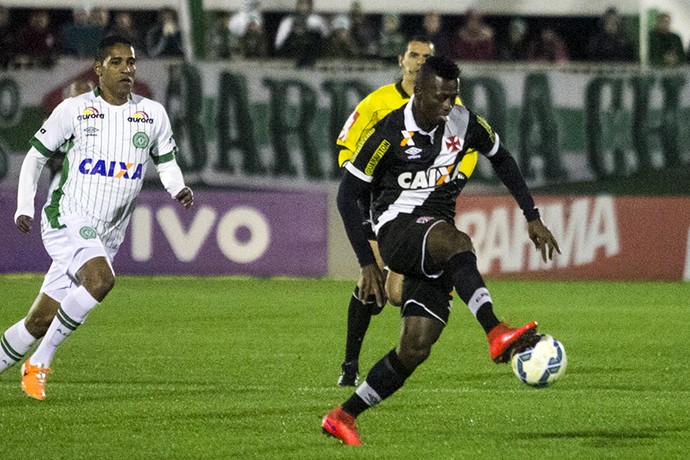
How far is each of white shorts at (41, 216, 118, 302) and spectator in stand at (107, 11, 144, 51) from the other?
9.42m

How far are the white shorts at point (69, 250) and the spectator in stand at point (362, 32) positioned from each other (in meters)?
10.7

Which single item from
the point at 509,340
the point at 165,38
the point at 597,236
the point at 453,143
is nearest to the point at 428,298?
the point at 509,340

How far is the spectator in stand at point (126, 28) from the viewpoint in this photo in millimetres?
17953

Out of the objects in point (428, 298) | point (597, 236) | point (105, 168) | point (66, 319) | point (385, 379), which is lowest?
point (597, 236)

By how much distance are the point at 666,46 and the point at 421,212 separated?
12.9 metres

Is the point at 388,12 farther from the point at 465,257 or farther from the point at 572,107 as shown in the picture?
the point at 465,257

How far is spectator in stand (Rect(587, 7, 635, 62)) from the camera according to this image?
61.5 ft

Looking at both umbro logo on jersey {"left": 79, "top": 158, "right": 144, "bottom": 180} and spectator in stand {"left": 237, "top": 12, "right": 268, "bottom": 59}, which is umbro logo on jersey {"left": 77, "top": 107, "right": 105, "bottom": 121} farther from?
spectator in stand {"left": 237, "top": 12, "right": 268, "bottom": 59}

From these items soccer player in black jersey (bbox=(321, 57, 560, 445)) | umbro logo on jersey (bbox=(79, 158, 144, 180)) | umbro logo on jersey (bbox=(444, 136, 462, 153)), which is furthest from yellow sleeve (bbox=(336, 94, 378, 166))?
umbro logo on jersey (bbox=(444, 136, 462, 153))

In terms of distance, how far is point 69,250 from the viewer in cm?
825

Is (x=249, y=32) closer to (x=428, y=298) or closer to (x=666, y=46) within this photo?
(x=666, y=46)

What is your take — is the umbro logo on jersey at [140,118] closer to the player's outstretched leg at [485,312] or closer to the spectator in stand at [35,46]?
the player's outstretched leg at [485,312]

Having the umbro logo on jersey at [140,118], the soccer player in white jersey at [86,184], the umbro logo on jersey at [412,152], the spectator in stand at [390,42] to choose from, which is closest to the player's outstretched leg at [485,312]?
the umbro logo on jersey at [412,152]

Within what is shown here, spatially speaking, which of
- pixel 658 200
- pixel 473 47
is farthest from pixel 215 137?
pixel 658 200
